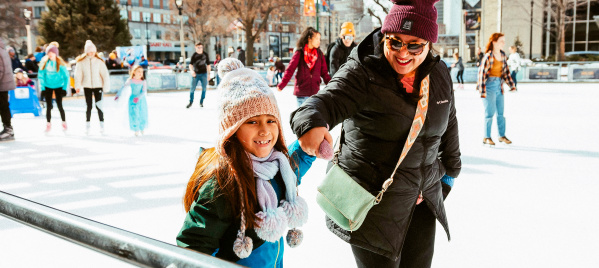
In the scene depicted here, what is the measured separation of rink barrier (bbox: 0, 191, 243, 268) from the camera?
26.4 inches

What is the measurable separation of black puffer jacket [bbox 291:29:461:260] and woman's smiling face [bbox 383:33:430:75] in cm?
3

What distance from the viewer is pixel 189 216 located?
1.49 m

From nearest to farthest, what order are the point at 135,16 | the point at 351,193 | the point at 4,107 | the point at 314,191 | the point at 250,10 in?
the point at 351,193 < the point at 314,191 < the point at 4,107 < the point at 250,10 < the point at 135,16

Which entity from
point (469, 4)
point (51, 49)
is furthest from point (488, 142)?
point (469, 4)

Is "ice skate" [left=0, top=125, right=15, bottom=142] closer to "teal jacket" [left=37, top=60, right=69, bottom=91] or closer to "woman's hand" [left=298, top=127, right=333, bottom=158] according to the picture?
"teal jacket" [left=37, top=60, right=69, bottom=91]

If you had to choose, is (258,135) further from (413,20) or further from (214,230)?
(413,20)

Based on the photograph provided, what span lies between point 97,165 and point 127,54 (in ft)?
43.0

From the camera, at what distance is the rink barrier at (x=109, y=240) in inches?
26.4

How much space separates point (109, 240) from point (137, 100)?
760 cm

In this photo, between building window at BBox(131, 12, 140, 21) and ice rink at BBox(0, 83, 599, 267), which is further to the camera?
building window at BBox(131, 12, 140, 21)

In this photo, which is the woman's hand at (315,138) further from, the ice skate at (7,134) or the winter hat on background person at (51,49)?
the winter hat on background person at (51,49)

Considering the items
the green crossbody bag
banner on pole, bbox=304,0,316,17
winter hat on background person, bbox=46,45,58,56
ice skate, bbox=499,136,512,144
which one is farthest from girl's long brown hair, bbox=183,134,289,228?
banner on pole, bbox=304,0,316,17

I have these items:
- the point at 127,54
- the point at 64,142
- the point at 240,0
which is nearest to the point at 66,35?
the point at 240,0

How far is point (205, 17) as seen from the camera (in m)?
42.2
